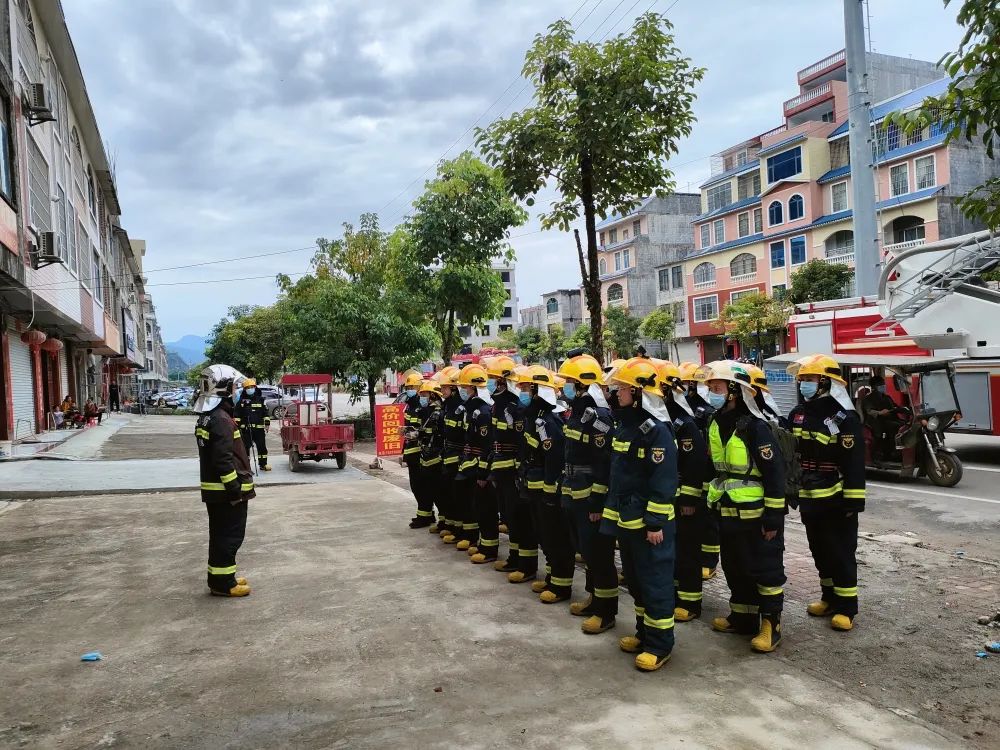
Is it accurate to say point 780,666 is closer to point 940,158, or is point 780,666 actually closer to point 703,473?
point 703,473

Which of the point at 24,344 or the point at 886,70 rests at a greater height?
the point at 886,70

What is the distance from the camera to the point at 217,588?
6.42 meters

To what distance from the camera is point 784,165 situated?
40.3 metres

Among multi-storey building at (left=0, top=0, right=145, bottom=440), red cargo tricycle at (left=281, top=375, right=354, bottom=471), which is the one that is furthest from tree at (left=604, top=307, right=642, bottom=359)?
red cargo tricycle at (left=281, top=375, right=354, bottom=471)

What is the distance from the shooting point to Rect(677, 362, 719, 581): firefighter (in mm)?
6016

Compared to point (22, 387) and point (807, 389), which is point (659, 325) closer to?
point (22, 387)

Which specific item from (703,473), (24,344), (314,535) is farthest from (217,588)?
(24,344)

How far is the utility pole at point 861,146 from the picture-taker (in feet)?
51.1

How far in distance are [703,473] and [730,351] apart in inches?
1594

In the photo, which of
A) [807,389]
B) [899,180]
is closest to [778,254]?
[899,180]

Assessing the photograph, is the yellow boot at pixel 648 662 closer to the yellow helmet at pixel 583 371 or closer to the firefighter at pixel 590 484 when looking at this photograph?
the firefighter at pixel 590 484

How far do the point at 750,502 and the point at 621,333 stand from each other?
45376 mm

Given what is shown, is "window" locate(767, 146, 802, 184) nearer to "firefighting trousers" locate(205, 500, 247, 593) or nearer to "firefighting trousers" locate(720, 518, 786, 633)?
"firefighting trousers" locate(720, 518, 786, 633)

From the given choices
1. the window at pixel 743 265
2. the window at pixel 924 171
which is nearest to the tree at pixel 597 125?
the window at pixel 924 171
